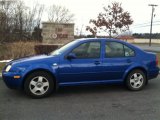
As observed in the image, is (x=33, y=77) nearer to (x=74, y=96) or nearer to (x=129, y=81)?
(x=74, y=96)

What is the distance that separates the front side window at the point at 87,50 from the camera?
22.0ft

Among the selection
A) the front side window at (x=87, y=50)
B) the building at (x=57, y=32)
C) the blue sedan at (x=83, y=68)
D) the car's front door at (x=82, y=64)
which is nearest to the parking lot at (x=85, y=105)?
the blue sedan at (x=83, y=68)

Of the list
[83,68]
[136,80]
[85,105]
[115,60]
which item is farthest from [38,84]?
[136,80]

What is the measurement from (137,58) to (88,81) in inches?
62.0

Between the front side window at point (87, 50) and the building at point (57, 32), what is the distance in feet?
41.4

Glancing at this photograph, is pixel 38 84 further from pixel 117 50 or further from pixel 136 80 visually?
pixel 136 80

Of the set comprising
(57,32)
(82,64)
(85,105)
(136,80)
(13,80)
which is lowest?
(85,105)

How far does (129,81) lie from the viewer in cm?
718

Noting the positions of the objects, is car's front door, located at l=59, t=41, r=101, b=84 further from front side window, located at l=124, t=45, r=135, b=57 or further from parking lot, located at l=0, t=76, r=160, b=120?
front side window, located at l=124, t=45, r=135, b=57

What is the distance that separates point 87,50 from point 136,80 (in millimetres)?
1658

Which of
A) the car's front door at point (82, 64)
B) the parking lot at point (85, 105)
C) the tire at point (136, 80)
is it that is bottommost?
the parking lot at point (85, 105)

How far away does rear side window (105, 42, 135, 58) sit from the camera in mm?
7008

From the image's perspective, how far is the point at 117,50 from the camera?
7121 millimetres

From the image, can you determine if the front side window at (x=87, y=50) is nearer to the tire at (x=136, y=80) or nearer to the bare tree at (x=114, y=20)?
the tire at (x=136, y=80)
